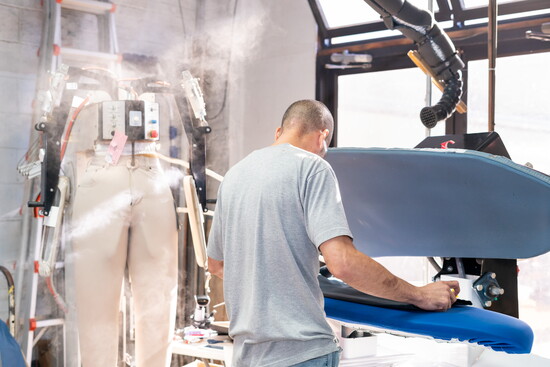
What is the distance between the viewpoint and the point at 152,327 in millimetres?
2889

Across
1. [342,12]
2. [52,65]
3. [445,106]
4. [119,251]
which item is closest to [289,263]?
[445,106]

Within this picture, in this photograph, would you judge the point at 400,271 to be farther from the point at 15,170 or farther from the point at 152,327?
the point at 15,170

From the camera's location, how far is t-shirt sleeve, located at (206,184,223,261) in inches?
70.1

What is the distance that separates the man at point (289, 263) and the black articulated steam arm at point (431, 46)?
0.45m

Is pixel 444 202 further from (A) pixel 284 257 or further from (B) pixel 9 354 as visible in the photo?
(B) pixel 9 354

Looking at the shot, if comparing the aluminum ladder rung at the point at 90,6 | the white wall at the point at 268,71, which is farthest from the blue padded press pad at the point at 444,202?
the white wall at the point at 268,71

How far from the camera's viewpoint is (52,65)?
302 cm

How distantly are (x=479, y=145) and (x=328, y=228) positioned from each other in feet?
2.08

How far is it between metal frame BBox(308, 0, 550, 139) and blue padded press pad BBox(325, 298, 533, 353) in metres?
2.27

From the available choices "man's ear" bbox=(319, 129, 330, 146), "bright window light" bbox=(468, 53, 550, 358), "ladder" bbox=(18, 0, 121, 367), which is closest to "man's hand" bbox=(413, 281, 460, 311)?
"man's ear" bbox=(319, 129, 330, 146)

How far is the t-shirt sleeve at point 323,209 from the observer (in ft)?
4.82

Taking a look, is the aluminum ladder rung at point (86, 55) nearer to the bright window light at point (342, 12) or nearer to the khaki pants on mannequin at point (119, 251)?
the khaki pants on mannequin at point (119, 251)

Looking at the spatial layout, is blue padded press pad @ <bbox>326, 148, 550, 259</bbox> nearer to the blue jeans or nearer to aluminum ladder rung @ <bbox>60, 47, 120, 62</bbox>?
the blue jeans

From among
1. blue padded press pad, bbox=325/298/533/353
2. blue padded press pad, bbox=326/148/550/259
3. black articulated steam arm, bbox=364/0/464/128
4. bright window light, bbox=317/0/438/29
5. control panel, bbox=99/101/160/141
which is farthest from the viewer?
bright window light, bbox=317/0/438/29
